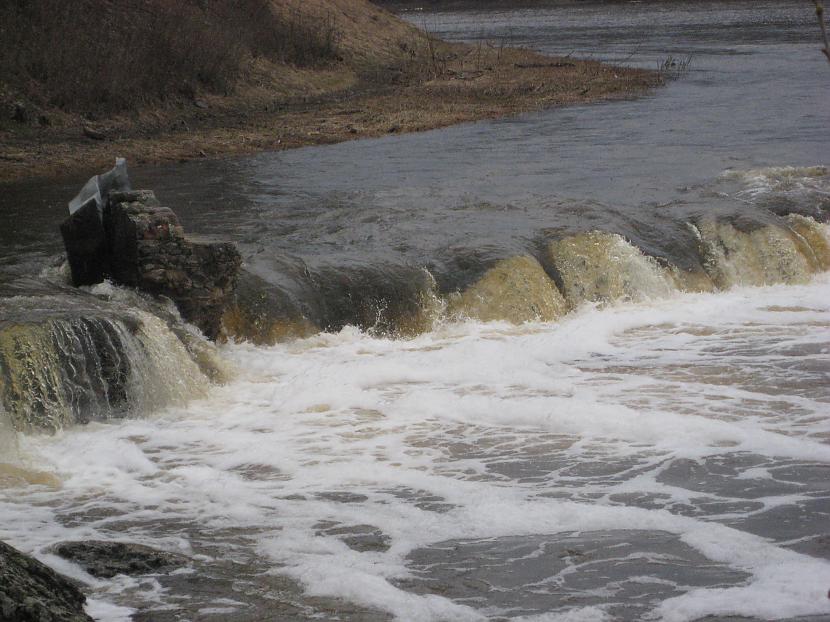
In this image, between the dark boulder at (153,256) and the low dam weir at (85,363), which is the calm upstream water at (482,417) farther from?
the dark boulder at (153,256)

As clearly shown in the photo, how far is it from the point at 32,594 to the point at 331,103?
990 inches

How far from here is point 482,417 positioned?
31.7ft

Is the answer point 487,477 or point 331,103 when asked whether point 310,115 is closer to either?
point 331,103

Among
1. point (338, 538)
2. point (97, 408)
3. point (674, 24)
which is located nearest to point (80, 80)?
point (97, 408)

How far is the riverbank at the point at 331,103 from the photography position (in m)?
Answer: 21.3

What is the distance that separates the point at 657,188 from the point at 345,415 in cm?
977

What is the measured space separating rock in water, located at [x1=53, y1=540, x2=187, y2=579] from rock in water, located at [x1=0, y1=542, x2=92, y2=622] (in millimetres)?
1273

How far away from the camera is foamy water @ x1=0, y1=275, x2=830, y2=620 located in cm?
624

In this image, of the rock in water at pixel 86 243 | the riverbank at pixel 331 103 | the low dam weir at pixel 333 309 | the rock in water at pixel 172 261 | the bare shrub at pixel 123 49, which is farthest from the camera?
the bare shrub at pixel 123 49

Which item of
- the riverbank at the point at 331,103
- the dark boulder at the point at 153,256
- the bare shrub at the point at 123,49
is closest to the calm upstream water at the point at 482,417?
the dark boulder at the point at 153,256

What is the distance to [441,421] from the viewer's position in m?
9.59

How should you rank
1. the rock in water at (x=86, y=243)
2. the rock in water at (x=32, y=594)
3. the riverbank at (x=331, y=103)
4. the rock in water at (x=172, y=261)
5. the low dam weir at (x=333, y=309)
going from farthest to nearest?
the riverbank at (x=331, y=103), the rock in water at (x=86, y=243), the rock in water at (x=172, y=261), the low dam weir at (x=333, y=309), the rock in water at (x=32, y=594)

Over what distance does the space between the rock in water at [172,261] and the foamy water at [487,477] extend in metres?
0.65

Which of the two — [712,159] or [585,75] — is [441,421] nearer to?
[712,159]
